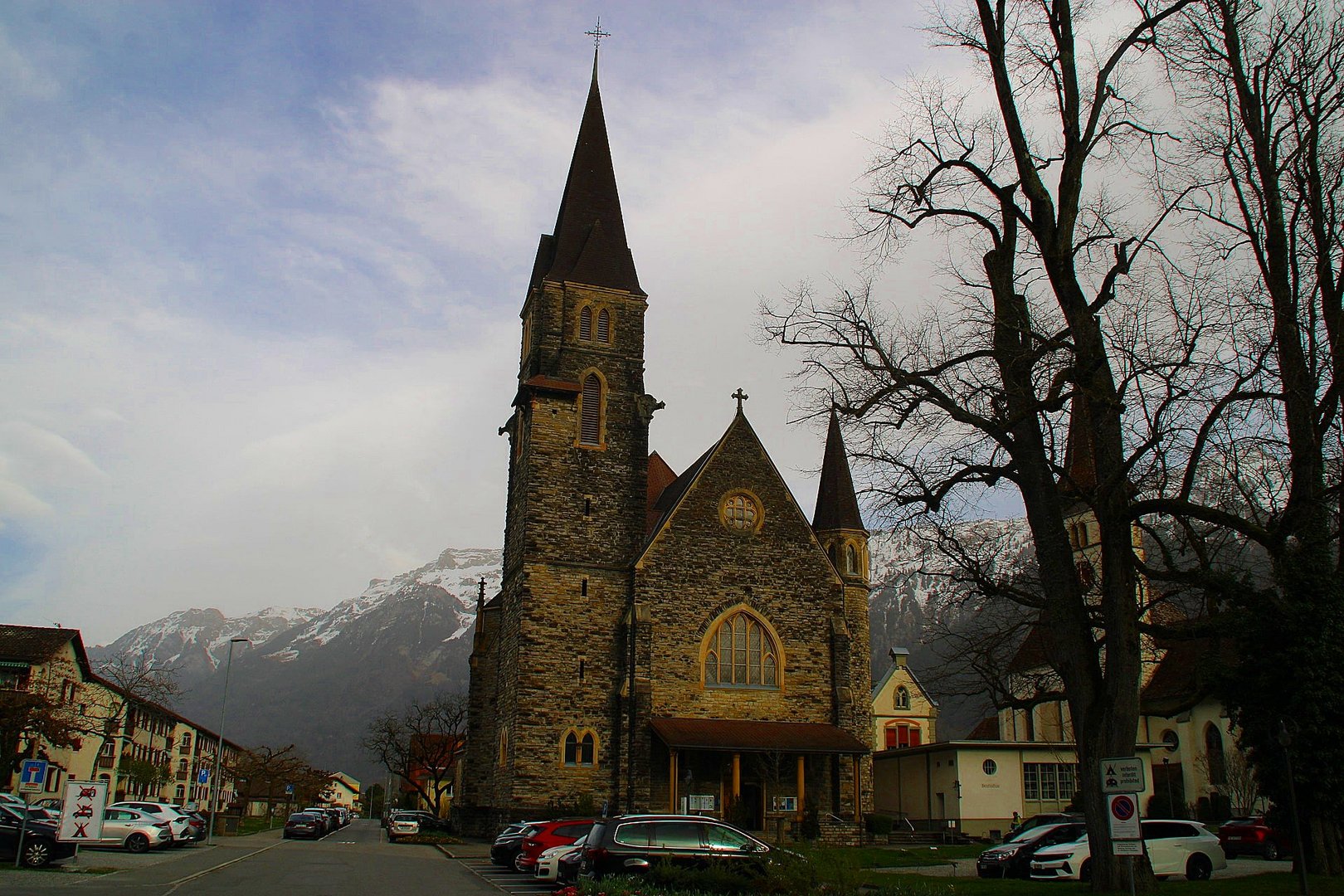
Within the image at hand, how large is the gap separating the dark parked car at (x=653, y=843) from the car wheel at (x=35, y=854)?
46.2 ft

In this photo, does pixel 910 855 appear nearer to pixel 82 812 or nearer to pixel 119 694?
pixel 82 812

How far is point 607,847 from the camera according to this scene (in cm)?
1680

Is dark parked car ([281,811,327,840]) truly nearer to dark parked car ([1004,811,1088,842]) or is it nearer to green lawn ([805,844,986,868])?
green lawn ([805,844,986,868])

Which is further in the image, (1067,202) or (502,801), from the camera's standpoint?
(502,801)

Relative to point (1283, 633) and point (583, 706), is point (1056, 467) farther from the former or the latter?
point (583, 706)

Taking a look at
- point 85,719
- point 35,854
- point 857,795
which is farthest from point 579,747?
point 85,719

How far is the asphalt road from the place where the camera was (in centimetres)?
1912

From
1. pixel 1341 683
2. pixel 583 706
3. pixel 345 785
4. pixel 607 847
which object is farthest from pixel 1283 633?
pixel 345 785

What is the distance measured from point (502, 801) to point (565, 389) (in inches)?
553

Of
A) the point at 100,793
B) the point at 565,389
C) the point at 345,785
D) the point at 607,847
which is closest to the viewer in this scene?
the point at 607,847

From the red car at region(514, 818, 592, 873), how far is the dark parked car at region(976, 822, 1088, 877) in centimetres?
936

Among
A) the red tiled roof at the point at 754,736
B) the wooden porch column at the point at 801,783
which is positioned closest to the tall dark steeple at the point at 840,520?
the red tiled roof at the point at 754,736

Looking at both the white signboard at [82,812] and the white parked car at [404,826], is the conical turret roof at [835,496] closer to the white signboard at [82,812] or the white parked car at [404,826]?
the white parked car at [404,826]

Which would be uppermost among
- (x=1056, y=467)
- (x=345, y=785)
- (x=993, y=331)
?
(x=993, y=331)
